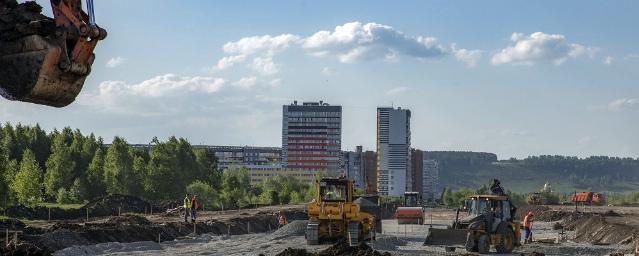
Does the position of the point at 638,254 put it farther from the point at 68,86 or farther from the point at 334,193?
the point at 68,86

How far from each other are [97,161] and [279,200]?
2570 centimetres

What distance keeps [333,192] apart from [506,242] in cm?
764

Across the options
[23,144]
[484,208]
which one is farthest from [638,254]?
[23,144]

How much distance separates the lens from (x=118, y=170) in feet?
274

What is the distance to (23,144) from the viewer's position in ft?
365

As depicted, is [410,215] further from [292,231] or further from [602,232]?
[292,231]

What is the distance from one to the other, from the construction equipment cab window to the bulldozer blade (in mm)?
5009

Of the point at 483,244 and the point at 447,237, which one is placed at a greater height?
the point at 447,237

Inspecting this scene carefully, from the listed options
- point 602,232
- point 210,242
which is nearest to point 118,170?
point 210,242

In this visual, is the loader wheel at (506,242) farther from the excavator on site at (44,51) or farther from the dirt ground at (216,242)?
the excavator on site at (44,51)

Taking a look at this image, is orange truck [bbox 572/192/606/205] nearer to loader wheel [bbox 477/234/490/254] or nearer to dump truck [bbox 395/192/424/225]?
dump truck [bbox 395/192/424/225]

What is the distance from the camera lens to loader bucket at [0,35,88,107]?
1244cm

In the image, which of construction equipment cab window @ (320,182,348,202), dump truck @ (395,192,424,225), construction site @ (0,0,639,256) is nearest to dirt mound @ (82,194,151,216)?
construction site @ (0,0,639,256)

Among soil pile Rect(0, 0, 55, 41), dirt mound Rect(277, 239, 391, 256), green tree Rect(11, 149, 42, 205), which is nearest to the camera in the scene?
soil pile Rect(0, 0, 55, 41)
